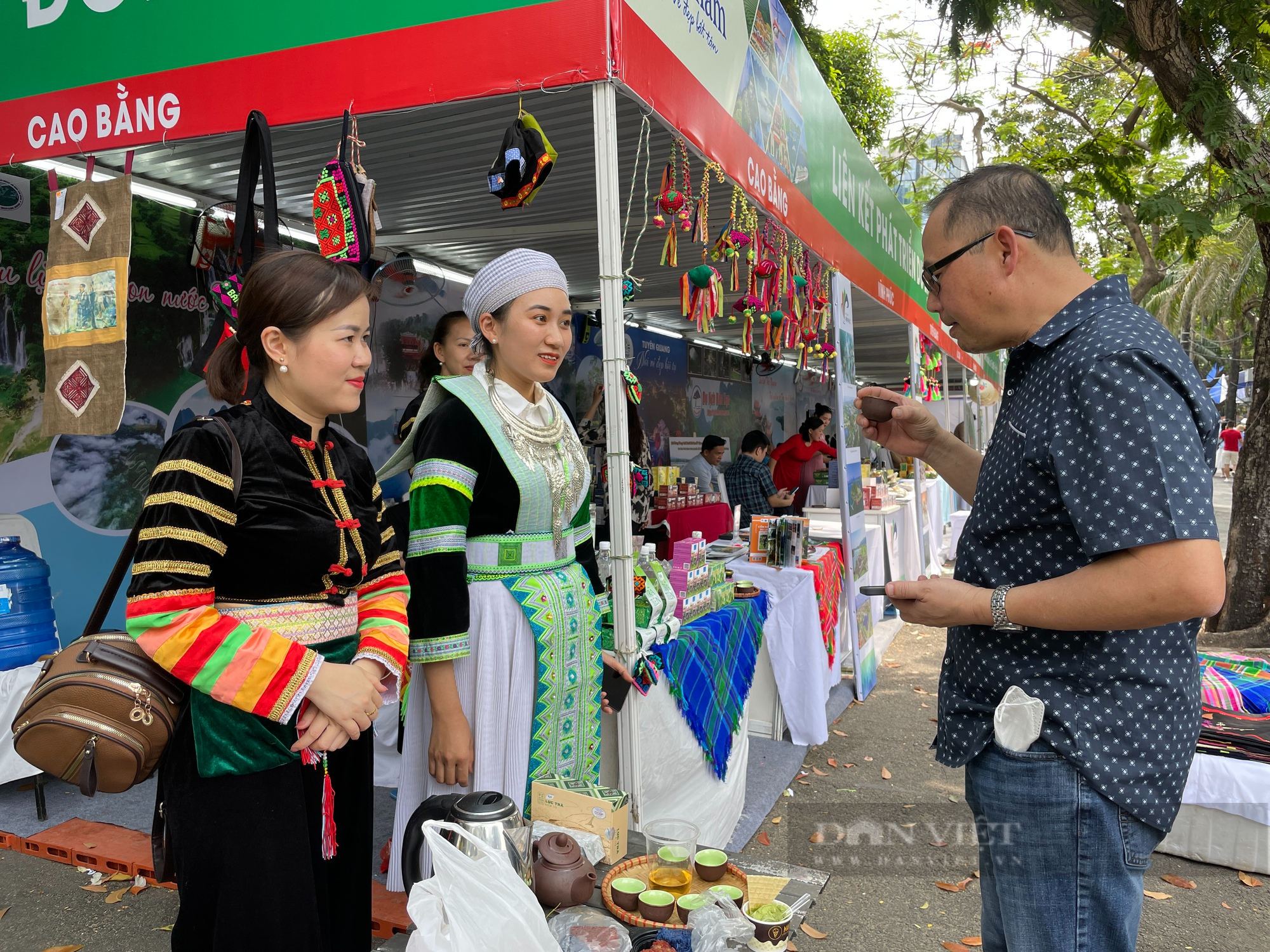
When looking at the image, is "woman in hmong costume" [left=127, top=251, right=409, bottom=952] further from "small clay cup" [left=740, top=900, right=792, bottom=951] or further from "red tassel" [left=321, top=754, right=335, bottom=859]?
"small clay cup" [left=740, top=900, right=792, bottom=951]

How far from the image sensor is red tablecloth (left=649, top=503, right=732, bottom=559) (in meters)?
7.67

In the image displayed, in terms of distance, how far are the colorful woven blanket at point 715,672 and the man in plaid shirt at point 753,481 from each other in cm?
359

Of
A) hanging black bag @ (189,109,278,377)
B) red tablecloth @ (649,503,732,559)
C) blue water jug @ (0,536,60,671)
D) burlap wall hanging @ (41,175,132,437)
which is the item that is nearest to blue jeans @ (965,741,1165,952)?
hanging black bag @ (189,109,278,377)

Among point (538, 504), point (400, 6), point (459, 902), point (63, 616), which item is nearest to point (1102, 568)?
point (459, 902)

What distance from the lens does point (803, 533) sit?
196 inches

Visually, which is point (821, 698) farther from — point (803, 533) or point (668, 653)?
point (668, 653)

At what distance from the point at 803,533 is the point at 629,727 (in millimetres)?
2618

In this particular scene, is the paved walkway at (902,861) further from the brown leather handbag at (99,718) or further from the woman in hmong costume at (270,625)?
the brown leather handbag at (99,718)

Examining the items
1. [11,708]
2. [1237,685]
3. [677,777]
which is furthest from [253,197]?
[1237,685]

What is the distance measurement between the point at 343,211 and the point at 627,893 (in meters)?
2.04

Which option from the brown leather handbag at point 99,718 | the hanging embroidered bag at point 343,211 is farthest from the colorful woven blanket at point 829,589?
the brown leather handbag at point 99,718

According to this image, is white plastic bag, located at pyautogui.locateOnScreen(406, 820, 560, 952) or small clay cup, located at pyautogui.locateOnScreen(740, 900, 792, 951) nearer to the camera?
white plastic bag, located at pyautogui.locateOnScreen(406, 820, 560, 952)

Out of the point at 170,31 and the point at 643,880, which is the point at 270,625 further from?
the point at 170,31

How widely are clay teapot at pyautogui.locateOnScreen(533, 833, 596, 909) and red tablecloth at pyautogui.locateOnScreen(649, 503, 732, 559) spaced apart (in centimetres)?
590
